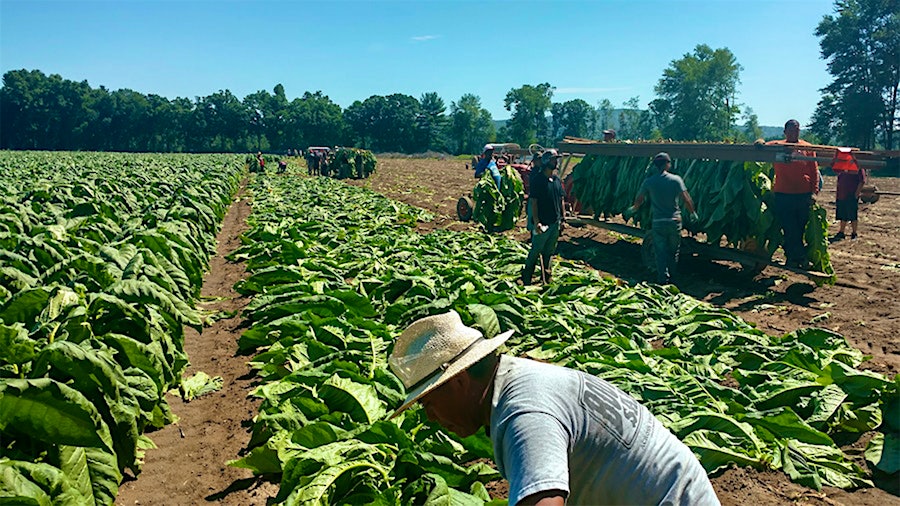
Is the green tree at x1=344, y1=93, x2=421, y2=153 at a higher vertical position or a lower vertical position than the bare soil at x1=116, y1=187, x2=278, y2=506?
higher

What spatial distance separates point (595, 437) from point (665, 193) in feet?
28.3

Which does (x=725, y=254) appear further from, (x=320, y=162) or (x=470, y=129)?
(x=470, y=129)

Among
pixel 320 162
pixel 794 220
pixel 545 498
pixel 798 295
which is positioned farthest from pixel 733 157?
pixel 320 162

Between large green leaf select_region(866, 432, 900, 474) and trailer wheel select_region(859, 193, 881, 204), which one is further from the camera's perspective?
trailer wheel select_region(859, 193, 881, 204)

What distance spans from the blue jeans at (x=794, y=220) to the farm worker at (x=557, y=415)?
9.18m

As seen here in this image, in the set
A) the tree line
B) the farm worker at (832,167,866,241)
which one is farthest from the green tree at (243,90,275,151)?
the farm worker at (832,167,866,241)

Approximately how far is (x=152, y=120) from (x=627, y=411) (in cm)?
12093

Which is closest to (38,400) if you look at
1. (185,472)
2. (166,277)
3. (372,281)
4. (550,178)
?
(185,472)

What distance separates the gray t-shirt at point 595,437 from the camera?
2.03 meters

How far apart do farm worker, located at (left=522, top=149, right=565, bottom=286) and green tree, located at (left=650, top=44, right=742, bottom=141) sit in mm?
80805

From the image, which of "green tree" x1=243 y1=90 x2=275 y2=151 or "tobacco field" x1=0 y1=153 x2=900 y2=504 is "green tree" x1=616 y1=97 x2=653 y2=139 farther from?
"tobacco field" x1=0 y1=153 x2=900 y2=504

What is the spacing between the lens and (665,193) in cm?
1020

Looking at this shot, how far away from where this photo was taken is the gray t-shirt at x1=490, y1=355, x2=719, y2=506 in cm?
203

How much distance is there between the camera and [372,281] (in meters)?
8.64
